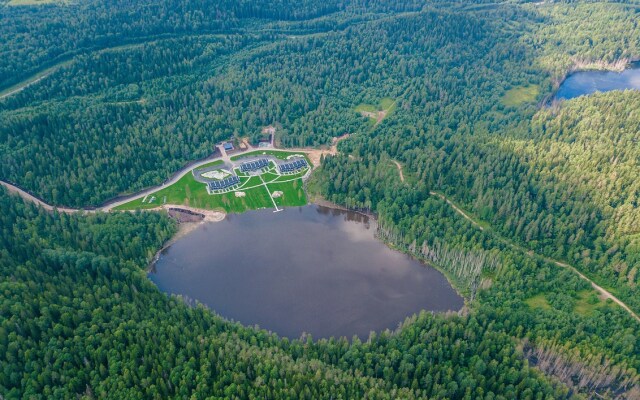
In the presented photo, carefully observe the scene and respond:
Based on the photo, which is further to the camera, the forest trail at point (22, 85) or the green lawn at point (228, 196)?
the forest trail at point (22, 85)

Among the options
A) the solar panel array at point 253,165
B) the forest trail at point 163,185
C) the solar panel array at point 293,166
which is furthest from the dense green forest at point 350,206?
the solar panel array at point 253,165

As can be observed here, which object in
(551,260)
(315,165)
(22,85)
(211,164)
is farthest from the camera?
(22,85)

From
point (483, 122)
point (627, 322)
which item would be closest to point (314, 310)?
point (627, 322)

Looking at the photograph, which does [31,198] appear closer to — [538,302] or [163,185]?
[163,185]

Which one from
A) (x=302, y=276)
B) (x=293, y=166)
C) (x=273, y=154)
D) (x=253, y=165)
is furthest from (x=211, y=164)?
(x=302, y=276)

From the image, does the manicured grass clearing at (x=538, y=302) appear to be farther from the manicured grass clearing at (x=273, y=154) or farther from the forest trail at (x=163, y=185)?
the manicured grass clearing at (x=273, y=154)

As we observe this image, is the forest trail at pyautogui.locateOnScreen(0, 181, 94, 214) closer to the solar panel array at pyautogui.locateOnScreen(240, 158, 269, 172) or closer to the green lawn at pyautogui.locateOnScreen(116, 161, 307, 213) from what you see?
the green lawn at pyautogui.locateOnScreen(116, 161, 307, 213)
